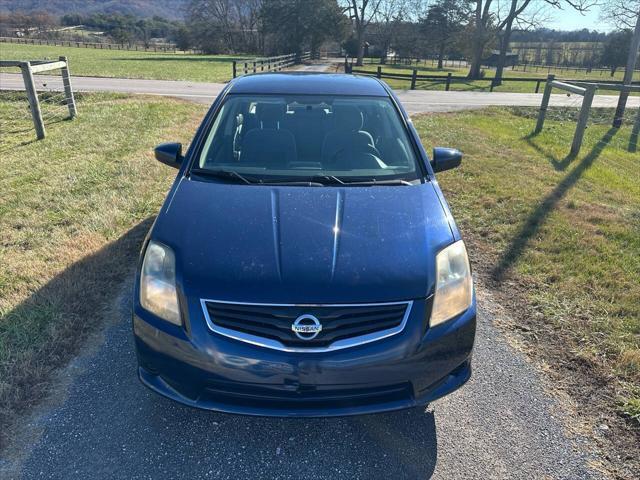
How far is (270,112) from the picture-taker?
3.56 meters

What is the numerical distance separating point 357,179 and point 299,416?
1.50m

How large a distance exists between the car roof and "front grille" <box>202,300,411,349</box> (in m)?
2.11

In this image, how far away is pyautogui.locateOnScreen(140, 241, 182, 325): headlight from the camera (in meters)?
2.09

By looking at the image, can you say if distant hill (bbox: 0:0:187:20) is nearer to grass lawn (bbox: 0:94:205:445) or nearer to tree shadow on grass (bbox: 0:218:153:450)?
grass lawn (bbox: 0:94:205:445)

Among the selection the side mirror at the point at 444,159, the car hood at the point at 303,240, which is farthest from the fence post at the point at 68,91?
the side mirror at the point at 444,159

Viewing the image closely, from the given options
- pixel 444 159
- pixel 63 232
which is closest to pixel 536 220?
pixel 444 159

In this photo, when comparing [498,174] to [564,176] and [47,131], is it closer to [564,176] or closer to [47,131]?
[564,176]

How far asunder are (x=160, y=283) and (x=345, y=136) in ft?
5.73

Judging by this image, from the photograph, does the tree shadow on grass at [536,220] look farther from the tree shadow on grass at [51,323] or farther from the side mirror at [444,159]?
the tree shadow on grass at [51,323]

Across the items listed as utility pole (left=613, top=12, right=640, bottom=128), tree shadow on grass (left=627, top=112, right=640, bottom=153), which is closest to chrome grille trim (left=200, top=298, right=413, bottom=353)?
tree shadow on grass (left=627, top=112, right=640, bottom=153)

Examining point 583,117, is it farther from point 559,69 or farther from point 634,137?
point 559,69

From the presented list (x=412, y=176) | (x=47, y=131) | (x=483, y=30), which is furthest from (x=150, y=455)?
(x=483, y=30)

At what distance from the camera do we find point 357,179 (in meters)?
2.88

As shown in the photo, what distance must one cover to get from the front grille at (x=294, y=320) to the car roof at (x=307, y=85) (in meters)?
2.11
